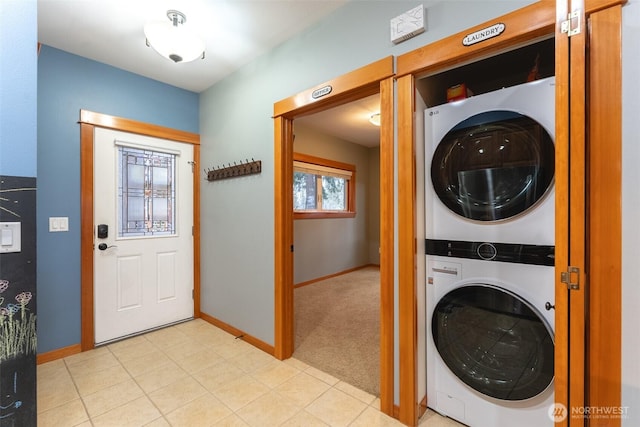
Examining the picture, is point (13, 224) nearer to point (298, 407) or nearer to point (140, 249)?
point (140, 249)

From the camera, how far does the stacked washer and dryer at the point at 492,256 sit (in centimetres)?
125

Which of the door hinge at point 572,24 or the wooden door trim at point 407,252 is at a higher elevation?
the door hinge at point 572,24

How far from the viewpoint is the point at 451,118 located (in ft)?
4.97

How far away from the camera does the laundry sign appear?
1258mm

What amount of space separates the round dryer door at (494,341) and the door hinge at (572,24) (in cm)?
114

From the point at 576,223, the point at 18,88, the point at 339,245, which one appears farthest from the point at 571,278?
the point at 339,245

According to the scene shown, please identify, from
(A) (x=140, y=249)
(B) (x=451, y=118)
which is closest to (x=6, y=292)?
(A) (x=140, y=249)

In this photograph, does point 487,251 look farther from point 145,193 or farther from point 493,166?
point 145,193

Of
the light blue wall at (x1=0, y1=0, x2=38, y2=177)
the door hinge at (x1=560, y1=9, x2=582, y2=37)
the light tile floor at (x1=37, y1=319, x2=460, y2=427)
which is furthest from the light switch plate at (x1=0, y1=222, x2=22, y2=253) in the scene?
the door hinge at (x1=560, y1=9, x2=582, y2=37)

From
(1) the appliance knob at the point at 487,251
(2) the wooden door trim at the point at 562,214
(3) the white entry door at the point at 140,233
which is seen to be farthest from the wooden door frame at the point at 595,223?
(3) the white entry door at the point at 140,233

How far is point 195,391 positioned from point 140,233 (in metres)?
1.67

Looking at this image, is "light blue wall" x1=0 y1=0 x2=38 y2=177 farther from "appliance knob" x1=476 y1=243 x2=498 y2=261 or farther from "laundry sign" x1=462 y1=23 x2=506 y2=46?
"appliance knob" x1=476 y1=243 x2=498 y2=261

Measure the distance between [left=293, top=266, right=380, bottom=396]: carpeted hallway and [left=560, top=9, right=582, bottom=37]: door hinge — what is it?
7.04ft

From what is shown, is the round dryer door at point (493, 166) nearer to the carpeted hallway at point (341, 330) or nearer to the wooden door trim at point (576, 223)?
the wooden door trim at point (576, 223)
